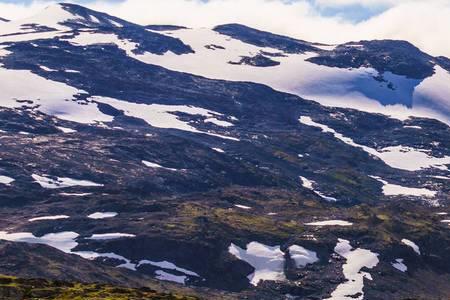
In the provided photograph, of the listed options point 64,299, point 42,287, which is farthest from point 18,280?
point 64,299

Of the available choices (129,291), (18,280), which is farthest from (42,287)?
(129,291)

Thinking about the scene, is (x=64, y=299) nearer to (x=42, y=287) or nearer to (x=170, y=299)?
(x=42, y=287)

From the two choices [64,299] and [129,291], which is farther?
[129,291]

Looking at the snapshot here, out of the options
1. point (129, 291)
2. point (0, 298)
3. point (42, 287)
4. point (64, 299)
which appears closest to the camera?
point (0, 298)

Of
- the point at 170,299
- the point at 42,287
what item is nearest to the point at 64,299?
the point at 42,287

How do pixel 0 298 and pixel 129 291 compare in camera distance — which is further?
pixel 129 291

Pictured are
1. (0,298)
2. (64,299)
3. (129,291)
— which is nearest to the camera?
(0,298)

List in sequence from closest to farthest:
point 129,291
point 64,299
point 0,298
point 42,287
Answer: point 0,298, point 64,299, point 42,287, point 129,291

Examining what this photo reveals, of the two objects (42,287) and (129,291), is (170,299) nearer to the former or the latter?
(129,291)
